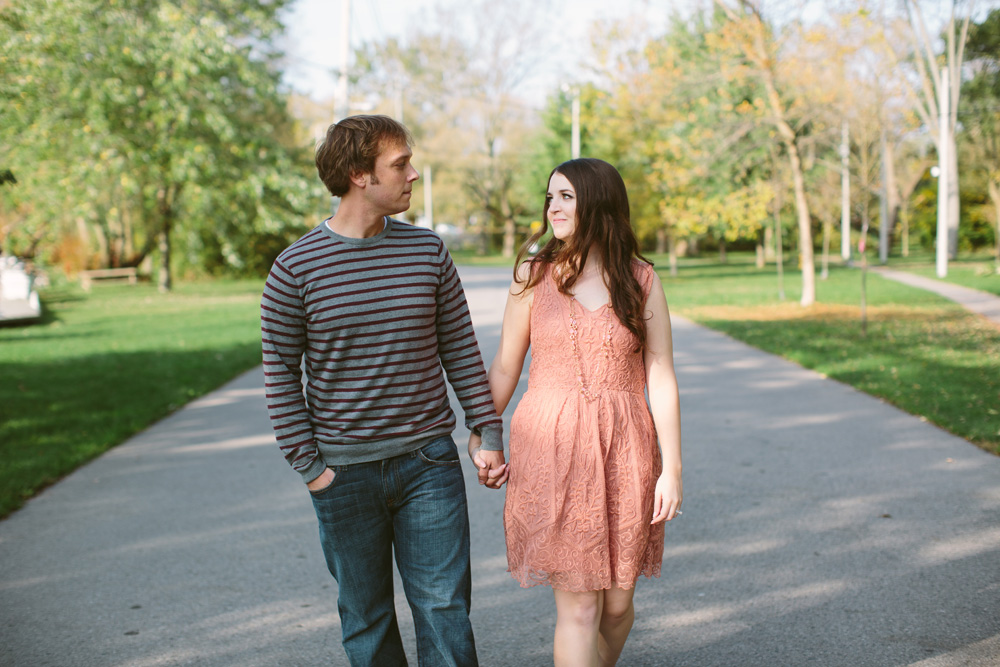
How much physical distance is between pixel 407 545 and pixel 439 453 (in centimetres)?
29

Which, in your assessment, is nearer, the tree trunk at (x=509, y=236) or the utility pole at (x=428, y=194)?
the utility pole at (x=428, y=194)

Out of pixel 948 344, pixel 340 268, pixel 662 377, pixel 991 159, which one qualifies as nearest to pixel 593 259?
pixel 662 377

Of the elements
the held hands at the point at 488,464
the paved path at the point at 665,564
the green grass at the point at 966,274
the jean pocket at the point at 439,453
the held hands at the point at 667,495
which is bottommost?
the paved path at the point at 665,564

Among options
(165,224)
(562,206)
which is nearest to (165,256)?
(165,224)

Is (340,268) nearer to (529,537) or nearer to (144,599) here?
(529,537)

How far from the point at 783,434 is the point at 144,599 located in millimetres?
4934

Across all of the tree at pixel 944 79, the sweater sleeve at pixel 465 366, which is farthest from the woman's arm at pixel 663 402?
the tree at pixel 944 79

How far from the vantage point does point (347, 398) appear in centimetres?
243

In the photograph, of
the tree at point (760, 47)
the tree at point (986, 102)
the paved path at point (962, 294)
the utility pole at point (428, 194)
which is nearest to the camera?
the tree at point (986, 102)

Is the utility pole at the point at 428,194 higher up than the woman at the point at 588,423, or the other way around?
the utility pole at the point at 428,194

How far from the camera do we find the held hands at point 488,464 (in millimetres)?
2582

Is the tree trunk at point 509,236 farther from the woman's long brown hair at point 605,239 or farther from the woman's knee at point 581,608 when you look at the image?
the woman's knee at point 581,608

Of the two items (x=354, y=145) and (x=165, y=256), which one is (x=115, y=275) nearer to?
(x=165, y=256)

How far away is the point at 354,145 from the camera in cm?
236
